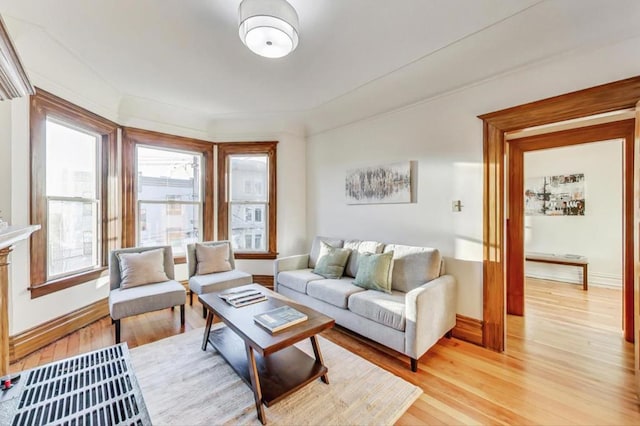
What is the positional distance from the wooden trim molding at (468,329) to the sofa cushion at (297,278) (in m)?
1.50

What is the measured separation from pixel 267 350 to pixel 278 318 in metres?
0.34

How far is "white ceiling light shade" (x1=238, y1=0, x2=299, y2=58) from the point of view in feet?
5.51

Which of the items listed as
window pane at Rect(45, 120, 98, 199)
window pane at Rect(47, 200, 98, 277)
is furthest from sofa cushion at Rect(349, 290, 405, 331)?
window pane at Rect(45, 120, 98, 199)

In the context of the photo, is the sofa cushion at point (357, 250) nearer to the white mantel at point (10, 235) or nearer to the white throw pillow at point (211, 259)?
the white throw pillow at point (211, 259)

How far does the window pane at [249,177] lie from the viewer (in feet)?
14.4

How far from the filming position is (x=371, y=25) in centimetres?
207

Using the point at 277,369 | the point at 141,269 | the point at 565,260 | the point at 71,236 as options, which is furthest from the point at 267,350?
the point at 565,260

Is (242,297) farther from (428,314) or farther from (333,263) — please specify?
(428,314)

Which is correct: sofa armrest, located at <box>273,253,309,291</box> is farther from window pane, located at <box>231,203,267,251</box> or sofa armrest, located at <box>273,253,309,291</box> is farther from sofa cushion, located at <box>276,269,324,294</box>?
window pane, located at <box>231,203,267,251</box>

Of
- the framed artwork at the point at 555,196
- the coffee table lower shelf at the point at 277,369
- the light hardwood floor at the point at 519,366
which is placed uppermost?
the framed artwork at the point at 555,196

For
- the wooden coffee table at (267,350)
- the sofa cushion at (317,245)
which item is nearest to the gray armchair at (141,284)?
the wooden coffee table at (267,350)

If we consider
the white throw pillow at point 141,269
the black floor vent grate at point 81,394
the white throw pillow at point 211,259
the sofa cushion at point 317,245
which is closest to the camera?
the black floor vent grate at point 81,394

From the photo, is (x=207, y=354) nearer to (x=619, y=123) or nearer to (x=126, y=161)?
(x=126, y=161)

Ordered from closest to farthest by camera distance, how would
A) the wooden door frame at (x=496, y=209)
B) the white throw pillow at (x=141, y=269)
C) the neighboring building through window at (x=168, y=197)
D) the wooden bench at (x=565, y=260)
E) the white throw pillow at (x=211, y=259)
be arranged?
the wooden door frame at (x=496, y=209) < the white throw pillow at (x=141, y=269) < the white throw pillow at (x=211, y=259) < the neighboring building through window at (x=168, y=197) < the wooden bench at (x=565, y=260)
